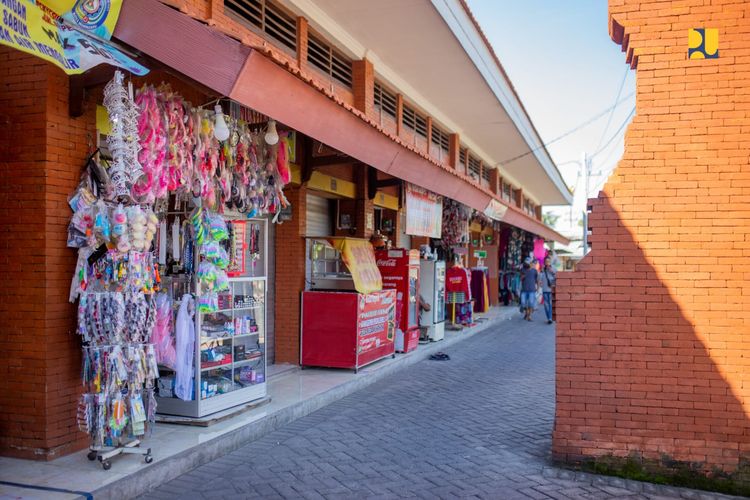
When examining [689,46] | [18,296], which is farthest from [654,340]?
[18,296]

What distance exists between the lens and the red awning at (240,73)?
4.15 meters

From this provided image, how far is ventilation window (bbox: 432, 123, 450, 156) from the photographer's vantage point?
15.4 meters

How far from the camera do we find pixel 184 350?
5.94 metres

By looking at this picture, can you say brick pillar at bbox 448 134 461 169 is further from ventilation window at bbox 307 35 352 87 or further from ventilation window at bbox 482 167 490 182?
ventilation window at bbox 307 35 352 87

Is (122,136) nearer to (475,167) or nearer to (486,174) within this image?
(475,167)

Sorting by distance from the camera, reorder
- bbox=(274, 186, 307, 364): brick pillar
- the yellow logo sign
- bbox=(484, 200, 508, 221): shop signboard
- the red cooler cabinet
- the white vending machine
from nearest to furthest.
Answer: the yellow logo sign → the red cooler cabinet → bbox=(274, 186, 307, 364): brick pillar → bbox=(484, 200, 508, 221): shop signboard → the white vending machine

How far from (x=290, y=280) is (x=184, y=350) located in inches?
142

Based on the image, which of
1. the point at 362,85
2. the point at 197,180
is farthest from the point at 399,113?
the point at 197,180

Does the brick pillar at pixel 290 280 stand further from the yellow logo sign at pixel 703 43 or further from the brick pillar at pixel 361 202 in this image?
the yellow logo sign at pixel 703 43

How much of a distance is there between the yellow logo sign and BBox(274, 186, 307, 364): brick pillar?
586 cm

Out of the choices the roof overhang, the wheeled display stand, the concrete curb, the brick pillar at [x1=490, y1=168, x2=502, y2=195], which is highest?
the roof overhang

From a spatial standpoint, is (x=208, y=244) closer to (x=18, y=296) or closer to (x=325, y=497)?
(x=18, y=296)

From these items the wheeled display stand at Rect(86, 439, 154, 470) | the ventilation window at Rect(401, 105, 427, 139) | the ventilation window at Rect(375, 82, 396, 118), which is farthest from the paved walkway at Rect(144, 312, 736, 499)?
the ventilation window at Rect(401, 105, 427, 139)

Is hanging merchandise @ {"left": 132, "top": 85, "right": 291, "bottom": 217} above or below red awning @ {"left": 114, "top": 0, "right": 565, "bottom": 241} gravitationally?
below
